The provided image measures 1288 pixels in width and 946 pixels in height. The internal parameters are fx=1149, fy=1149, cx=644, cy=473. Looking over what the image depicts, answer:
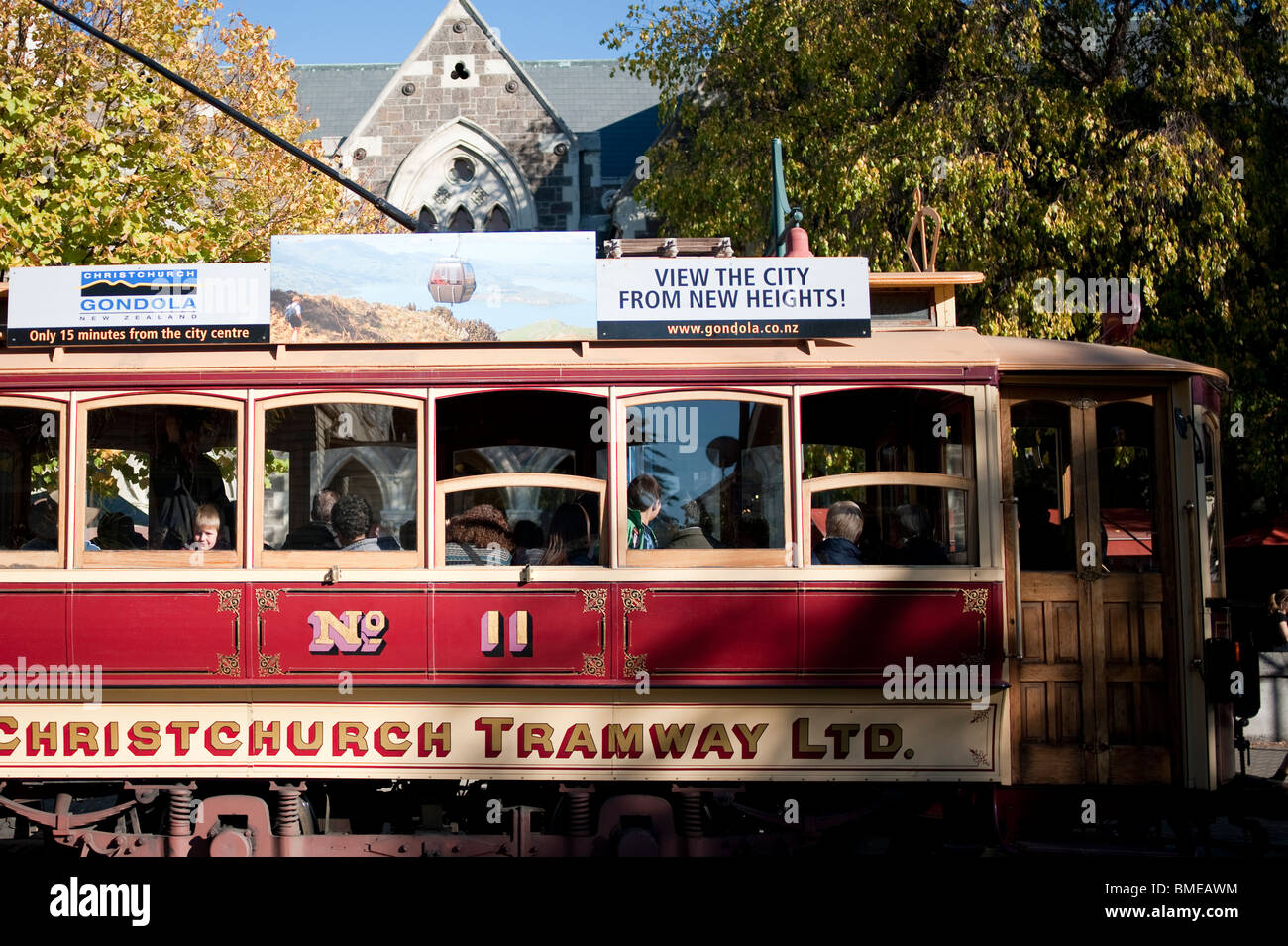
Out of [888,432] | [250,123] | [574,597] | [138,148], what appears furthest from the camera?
[138,148]

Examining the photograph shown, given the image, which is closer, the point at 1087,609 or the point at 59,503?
the point at 59,503

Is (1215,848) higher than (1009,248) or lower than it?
lower

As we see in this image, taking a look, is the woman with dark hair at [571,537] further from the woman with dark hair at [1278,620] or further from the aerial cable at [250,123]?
the woman with dark hair at [1278,620]

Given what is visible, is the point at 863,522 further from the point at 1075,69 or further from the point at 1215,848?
the point at 1075,69

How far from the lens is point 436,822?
6430 millimetres

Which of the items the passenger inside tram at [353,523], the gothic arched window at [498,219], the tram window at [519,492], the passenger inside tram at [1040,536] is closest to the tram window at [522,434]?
the tram window at [519,492]

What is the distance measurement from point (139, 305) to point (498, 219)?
803 inches

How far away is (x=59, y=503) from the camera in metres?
6.14

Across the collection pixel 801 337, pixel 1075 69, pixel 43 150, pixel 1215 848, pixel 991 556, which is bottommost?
pixel 1215 848

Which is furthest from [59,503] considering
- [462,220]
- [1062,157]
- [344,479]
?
[462,220]

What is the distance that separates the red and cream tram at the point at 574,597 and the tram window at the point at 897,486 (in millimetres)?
27

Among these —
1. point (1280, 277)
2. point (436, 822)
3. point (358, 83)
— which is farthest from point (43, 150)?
point (358, 83)

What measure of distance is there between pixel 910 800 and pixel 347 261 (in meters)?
4.24

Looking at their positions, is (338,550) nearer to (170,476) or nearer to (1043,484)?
(170,476)
